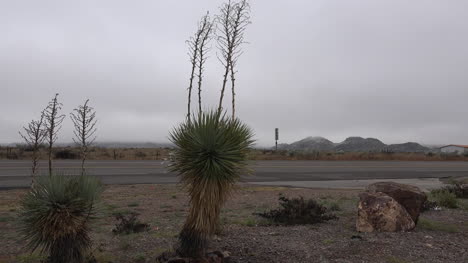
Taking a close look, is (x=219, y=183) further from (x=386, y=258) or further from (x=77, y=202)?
(x=386, y=258)

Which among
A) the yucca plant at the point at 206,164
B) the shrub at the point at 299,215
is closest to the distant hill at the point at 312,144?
the shrub at the point at 299,215

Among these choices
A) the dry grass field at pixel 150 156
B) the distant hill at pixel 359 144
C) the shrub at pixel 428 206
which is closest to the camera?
the shrub at pixel 428 206

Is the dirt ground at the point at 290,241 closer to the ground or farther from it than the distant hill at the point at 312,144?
closer to the ground

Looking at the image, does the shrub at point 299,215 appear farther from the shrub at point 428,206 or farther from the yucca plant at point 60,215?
the yucca plant at point 60,215

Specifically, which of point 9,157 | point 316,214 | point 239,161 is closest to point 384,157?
→ point 9,157

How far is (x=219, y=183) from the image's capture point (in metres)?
5.23

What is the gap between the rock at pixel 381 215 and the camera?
716cm

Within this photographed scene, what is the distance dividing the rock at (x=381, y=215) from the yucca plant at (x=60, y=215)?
171 inches

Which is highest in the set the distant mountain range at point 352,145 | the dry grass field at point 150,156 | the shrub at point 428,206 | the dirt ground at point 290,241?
the distant mountain range at point 352,145

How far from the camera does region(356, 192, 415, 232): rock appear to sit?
23.5 feet

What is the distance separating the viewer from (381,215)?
7.19 metres

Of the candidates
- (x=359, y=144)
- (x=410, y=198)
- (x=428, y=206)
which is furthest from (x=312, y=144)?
(x=410, y=198)

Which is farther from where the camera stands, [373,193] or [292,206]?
[292,206]

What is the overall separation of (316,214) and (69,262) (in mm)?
4750
